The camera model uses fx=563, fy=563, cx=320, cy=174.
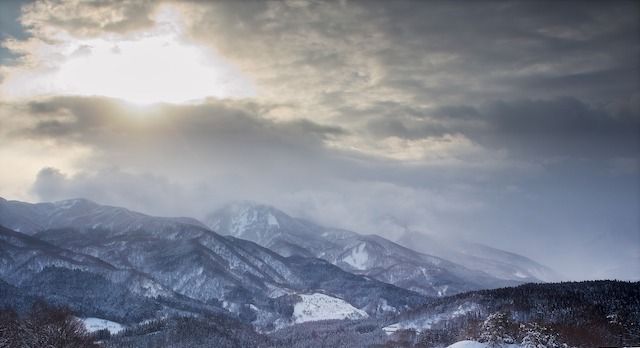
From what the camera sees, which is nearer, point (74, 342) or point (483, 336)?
point (74, 342)

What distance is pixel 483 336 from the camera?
192875 millimetres

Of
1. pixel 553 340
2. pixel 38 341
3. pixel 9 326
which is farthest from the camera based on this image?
pixel 9 326

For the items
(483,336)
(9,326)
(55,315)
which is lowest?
(9,326)

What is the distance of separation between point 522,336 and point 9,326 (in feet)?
557

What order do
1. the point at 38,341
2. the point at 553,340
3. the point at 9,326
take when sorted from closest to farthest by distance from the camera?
1. the point at 38,341
2. the point at 553,340
3. the point at 9,326

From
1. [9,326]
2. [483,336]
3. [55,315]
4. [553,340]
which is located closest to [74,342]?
[55,315]

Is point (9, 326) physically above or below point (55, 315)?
below

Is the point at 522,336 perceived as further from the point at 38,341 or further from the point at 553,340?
the point at 38,341

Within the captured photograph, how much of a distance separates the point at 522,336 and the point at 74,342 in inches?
5561

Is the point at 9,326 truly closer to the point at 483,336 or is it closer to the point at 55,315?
the point at 55,315

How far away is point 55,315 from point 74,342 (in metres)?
10.3

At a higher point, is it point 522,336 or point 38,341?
point 522,336

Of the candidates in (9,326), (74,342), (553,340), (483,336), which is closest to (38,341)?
(74,342)

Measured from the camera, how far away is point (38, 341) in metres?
160
